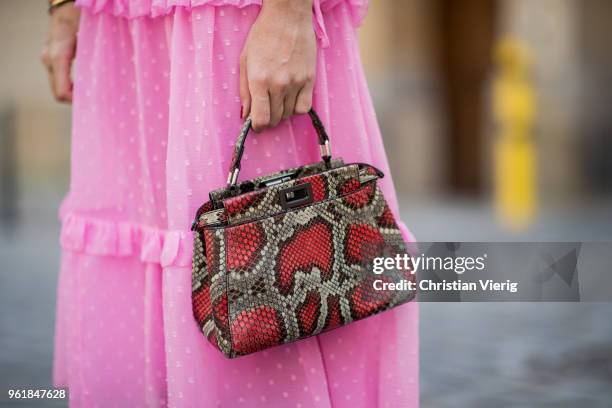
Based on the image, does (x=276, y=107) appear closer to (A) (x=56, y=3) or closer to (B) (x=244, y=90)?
(B) (x=244, y=90)

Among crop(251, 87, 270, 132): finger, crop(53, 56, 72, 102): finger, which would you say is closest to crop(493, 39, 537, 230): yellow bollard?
crop(53, 56, 72, 102): finger

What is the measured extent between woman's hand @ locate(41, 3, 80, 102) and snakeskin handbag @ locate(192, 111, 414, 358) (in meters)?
0.60

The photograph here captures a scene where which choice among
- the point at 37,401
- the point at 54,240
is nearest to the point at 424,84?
the point at 54,240

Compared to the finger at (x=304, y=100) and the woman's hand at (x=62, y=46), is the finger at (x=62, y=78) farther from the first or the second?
the finger at (x=304, y=100)

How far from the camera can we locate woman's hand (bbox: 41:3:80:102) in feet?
5.46

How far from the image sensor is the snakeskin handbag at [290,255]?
47.2 inches

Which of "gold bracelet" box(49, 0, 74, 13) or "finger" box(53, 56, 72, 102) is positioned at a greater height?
"gold bracelet" box(49, 0, 74, 13)

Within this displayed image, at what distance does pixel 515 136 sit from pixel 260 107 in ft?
20.6

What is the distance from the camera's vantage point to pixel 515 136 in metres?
7.22

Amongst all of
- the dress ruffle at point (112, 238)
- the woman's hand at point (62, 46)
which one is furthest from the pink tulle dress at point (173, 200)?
the woman's hand at point (62, 46)

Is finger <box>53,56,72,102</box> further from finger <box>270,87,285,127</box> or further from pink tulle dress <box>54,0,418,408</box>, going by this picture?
finger <box>270,87,285,127</box>

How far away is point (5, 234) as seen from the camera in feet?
21.1

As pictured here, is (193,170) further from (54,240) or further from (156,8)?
(54,240)

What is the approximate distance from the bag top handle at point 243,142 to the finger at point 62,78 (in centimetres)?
59
